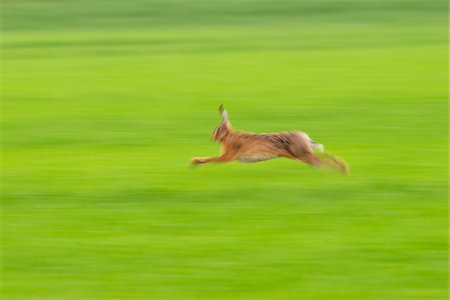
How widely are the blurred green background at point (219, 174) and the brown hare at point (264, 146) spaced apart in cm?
17

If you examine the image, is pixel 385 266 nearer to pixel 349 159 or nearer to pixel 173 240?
pixel 173 240

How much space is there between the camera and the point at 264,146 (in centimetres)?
734

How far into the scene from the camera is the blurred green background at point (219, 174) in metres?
5.45

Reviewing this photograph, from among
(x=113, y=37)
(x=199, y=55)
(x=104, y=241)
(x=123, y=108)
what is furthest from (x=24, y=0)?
(x=104, y=241)

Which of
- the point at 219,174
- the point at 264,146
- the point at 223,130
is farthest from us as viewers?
the point at 219,174

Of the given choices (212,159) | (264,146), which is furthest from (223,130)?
(264,146)

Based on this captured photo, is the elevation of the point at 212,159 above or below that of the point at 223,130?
below

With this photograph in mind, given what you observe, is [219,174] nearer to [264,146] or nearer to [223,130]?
[223,130]

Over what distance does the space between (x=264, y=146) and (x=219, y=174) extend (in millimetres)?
494

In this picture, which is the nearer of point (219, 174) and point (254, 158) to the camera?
point (254, 158)

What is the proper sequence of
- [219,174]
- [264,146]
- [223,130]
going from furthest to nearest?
1. [219,174]
2. [223,130]
3. [264,146]

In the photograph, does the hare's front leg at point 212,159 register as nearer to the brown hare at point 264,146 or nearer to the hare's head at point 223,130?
the brown hare at point 264,146

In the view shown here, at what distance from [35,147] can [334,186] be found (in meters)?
Answer: 3.02

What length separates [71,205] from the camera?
22.8ft
